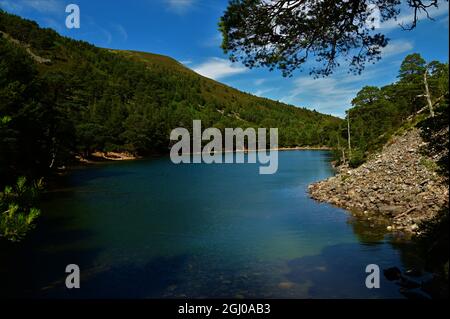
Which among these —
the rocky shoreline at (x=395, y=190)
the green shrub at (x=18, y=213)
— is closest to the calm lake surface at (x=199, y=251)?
the rocky shoreline at (x=395, y=190)

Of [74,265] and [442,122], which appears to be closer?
[442,122]

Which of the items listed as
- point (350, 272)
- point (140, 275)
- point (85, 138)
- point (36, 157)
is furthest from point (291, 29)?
point (85, 138)

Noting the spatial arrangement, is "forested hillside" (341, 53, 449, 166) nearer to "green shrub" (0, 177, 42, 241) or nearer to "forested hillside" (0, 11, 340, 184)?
"forested hillside" (0, 11, 340, 184)

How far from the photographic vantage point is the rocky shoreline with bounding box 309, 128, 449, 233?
24078mm

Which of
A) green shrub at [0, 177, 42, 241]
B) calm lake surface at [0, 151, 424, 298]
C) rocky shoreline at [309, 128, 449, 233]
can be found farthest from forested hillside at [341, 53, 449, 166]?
green shrub at [0, 177, 42, 241]

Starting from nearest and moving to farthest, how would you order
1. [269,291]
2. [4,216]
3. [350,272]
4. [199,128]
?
1. [4,216]
2. [269,291]
3. [350,272]
4. [199,128]

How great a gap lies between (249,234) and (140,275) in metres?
9.19

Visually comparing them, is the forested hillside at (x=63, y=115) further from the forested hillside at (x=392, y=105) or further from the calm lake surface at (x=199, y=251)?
the forested hillside at (x=392, y=105)

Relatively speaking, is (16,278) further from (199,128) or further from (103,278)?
(199,128)

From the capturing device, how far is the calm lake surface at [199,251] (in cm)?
1566

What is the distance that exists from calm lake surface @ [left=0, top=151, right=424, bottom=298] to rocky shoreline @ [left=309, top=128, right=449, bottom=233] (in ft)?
6.44

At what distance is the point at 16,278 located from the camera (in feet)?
55.7

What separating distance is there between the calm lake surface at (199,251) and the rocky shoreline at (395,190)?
6.44 feet

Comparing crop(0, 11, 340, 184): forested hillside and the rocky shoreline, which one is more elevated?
crop(0, 11, 340, 184): forested hillside
